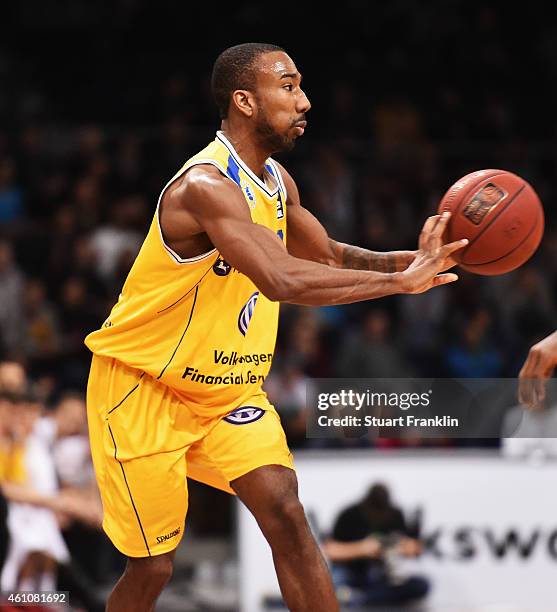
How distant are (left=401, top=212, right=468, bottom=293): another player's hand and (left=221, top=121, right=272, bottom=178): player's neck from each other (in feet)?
2.27

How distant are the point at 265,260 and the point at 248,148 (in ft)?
2.01

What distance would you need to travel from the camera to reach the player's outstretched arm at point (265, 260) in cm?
400

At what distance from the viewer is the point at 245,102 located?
438 cm

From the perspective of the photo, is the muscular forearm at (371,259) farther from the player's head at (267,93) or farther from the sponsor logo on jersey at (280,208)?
the player's head at (267,93)

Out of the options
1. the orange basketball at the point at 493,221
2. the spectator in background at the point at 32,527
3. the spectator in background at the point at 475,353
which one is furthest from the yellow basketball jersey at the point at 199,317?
the spectator in background at the point at 475,353

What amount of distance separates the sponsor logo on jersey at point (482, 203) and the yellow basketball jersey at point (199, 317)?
2.45ft

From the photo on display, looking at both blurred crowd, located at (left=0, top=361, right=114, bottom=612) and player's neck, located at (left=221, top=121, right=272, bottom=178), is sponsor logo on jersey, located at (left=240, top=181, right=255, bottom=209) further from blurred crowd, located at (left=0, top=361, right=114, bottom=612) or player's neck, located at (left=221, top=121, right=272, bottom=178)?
blurred crowd, located at (left=0, top=361, right=114, bottom=612)

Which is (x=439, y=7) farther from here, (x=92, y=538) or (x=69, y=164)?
(x=92, y=538)

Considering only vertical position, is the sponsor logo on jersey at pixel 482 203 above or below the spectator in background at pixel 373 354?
above

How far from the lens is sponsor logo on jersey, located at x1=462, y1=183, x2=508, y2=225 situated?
174 inches

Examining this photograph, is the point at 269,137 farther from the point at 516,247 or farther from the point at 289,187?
the point at 516,247

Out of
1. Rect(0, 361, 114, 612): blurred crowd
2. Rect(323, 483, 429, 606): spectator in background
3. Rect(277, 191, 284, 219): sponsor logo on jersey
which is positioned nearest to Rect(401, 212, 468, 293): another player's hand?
Rect(277, 191, 284, 219): sponsor logo on jersey

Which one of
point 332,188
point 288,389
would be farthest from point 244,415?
point 332,188

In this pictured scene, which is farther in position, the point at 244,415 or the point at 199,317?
the point at 244,415
